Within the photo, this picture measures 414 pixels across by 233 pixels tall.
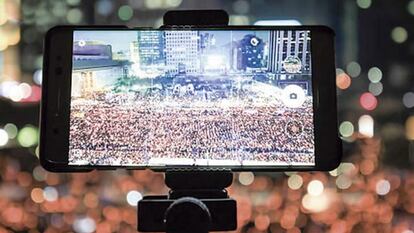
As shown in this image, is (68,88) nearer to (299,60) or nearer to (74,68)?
(74,68)

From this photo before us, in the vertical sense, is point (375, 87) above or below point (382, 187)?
above

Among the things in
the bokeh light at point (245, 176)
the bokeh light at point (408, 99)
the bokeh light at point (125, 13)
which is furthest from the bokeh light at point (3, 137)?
the bokeh light at point (408, 99)

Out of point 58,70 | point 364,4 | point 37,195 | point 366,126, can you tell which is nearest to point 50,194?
point 37,195

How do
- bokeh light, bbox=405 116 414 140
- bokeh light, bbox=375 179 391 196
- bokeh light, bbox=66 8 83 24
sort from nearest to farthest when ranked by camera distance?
bokeh light, bbox=66 8 83 24 < bokeh light, bbox=405 116 414 140 < bokeh light, bbox=375 179 391 196

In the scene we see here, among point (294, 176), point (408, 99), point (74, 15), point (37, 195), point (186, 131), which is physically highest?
→ point (74, 15)

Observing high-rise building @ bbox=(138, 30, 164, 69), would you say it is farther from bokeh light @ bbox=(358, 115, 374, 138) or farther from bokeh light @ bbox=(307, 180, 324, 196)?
bokeh light @ bbox=(307, 180, 324, 196)

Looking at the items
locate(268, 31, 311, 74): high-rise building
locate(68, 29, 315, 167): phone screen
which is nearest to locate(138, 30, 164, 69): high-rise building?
locate(68, 29, 315, 167): phone screen

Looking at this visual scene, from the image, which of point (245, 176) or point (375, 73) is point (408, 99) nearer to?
point (375, 73)

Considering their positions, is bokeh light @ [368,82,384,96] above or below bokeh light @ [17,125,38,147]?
above
